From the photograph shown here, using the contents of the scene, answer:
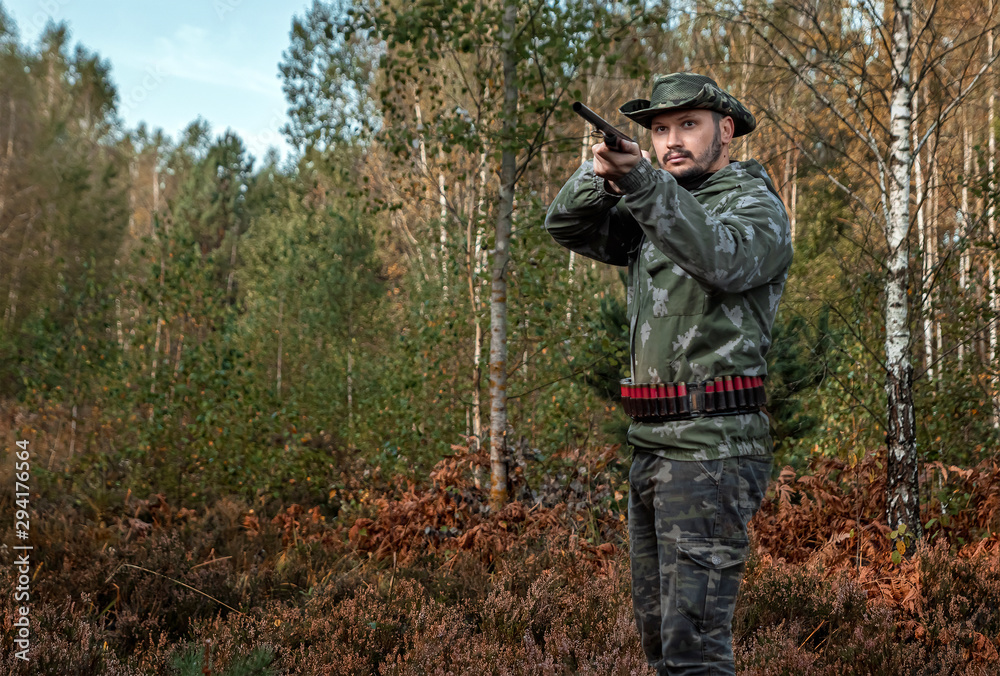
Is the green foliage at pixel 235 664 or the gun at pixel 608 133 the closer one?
the gun at pixel 608 133

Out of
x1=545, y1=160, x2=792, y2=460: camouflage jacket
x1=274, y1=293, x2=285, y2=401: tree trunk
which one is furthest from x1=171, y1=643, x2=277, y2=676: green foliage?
x1=274, y1=293, x2=285, y2=401: tree trunk

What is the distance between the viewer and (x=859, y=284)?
5.26 m

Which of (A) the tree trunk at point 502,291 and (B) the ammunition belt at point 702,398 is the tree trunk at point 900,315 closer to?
(A) the tree trunk at point 502,291

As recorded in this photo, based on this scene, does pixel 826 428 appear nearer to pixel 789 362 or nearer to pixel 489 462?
pixel 789 362

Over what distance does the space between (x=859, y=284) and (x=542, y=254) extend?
228 centimetres

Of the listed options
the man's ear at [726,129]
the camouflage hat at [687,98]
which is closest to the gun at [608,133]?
the camouflage hat at [687,98]

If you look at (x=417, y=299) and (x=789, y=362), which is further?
(x=417, y=299)

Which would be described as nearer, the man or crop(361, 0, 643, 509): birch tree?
the man

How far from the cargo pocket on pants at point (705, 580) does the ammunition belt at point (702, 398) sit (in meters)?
0.35

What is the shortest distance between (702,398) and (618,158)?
0.70m

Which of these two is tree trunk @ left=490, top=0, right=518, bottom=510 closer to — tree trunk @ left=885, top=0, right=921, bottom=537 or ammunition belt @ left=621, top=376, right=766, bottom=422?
tree trunk @ left=885, top=0, right=921, bottom=537

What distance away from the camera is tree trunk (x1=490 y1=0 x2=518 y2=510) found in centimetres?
560

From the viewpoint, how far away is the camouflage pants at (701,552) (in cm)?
199

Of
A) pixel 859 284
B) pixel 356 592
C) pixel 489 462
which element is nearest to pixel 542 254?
pixel 489 462
